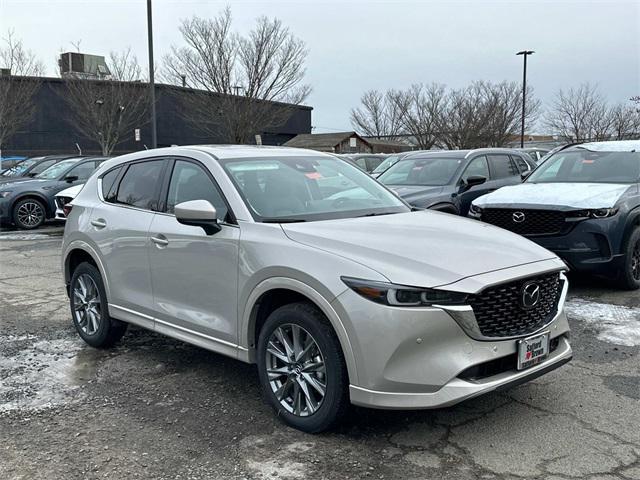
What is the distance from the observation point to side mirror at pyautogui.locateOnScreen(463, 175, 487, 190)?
30.5 ft

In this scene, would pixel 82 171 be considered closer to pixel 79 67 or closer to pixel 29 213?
pixel 29 213

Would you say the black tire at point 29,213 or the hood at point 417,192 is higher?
the hood at point 417,192

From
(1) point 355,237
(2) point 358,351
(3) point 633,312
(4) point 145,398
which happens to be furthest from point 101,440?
(3) point 633,312

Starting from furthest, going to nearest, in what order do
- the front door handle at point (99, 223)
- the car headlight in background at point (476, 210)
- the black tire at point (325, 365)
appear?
the car headlight in background at point (476, 210) → the front door handle at point (99, 223) → the black tire at point (325, 365)

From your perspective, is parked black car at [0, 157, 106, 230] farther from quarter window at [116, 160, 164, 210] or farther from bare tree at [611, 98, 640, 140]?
bare tree at [611, 98, 640, 140]

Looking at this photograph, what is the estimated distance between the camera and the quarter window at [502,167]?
34.7ft

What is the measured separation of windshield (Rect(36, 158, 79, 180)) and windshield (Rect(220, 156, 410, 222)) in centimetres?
1180

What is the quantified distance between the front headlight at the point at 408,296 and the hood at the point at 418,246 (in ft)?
0.13

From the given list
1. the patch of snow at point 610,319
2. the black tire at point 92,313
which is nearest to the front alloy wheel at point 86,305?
the black tire at point 92,313

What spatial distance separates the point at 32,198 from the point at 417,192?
946cm

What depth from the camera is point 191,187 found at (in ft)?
14.9

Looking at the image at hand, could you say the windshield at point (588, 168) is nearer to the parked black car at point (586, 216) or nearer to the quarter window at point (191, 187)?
the parked black car at point (586, 216)

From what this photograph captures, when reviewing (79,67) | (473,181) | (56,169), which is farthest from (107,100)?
(473,181)

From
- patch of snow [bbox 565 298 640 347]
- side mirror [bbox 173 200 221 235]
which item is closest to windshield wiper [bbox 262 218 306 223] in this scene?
side mirror [bbox 173 200 221 235]
